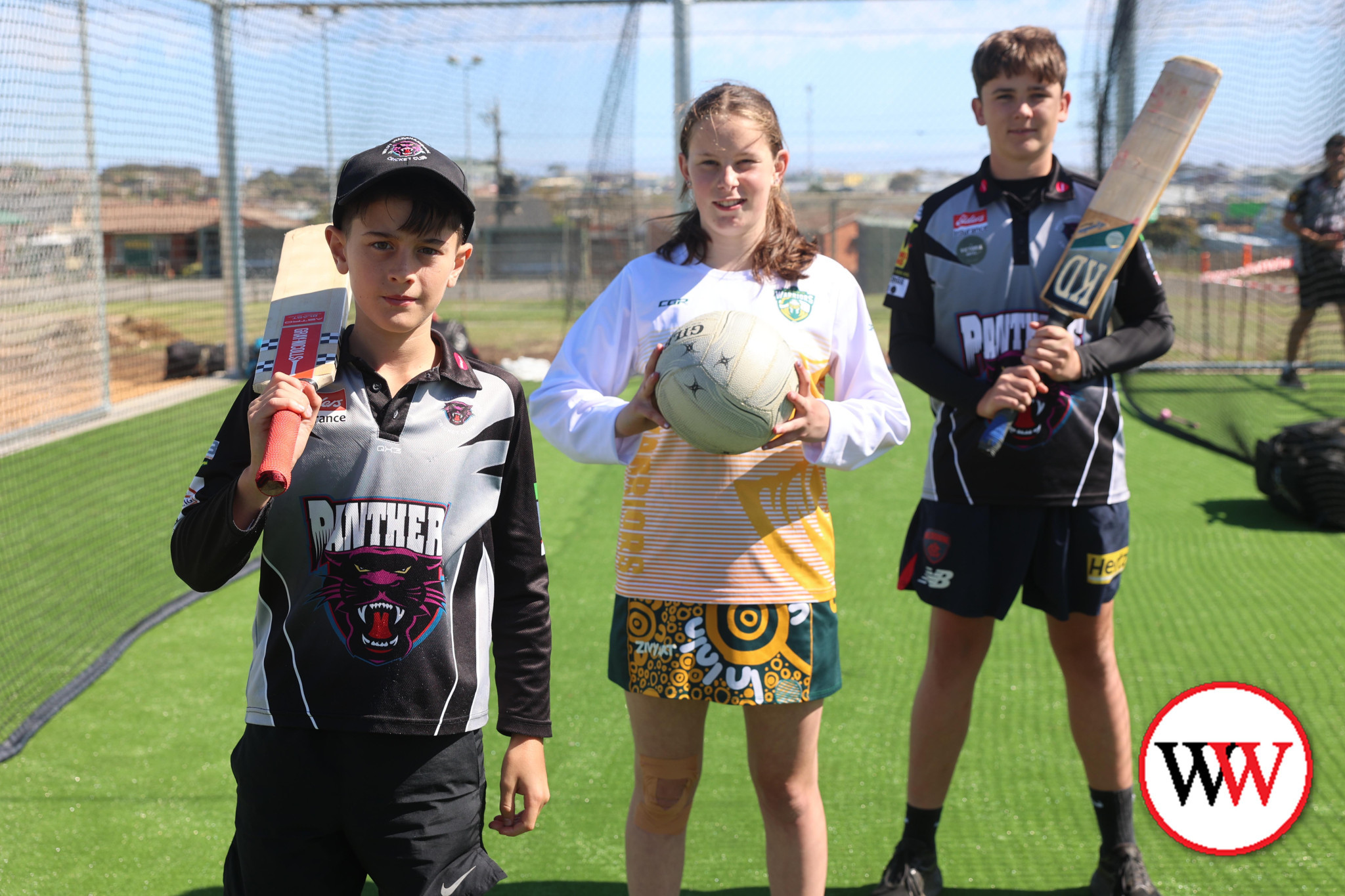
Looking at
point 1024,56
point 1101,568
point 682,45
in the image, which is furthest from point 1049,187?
point 682,45

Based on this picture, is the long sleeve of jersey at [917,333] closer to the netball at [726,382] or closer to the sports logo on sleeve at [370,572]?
the netball at [726,382]

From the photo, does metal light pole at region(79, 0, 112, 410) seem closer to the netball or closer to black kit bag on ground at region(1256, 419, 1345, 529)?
the netball

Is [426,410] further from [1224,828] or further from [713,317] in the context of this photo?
[1224,828]

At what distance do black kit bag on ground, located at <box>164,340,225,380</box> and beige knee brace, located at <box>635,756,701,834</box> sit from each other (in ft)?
29.7

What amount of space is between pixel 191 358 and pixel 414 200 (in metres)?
9.52

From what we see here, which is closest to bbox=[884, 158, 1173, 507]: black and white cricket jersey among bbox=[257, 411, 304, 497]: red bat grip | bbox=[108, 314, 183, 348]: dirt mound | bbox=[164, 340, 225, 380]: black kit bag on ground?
bbox=[257, 411, 304, 497]: red bat grip

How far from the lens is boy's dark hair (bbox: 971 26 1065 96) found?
2.20m

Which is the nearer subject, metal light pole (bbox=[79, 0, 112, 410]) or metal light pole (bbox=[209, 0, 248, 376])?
metal light pole (bbox=[79, 0, 112, 410])

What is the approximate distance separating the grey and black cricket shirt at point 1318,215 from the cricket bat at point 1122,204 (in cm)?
479

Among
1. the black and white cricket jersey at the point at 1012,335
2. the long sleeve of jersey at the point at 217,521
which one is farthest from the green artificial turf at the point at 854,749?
the long sleeve of jersey at the point at 217,521

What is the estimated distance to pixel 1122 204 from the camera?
2.18 m

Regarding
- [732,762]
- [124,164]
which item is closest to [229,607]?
[732,762]

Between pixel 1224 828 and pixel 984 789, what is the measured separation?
565mm

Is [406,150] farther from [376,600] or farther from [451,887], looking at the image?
[451,887]
